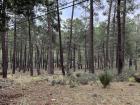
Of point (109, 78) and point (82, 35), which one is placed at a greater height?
point (82, 35)

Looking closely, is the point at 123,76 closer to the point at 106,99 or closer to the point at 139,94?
the point at 139,94

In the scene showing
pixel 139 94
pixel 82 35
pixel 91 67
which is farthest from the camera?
pixel 82 35

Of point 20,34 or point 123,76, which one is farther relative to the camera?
point 20,34

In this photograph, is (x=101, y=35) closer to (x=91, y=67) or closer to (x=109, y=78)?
(x=91, y=67)

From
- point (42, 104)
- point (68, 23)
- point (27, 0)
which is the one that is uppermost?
point (68, 23)

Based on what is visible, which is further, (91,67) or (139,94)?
(91,67)

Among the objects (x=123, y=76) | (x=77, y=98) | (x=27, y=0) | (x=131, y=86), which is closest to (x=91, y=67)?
(x=123, y=76)

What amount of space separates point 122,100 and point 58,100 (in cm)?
213

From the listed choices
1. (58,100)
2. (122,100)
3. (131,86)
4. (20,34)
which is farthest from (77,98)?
(20,34)

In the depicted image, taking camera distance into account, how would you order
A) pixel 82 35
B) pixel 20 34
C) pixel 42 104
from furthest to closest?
1. pixel 82 35
2. pixel 20 34
3. pixel 42 104

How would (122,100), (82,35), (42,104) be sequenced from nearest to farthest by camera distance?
(42,104), (122,100), (82,35)

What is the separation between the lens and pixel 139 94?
11.2 m

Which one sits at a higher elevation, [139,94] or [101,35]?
[101,35]

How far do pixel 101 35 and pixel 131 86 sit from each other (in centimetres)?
4386
